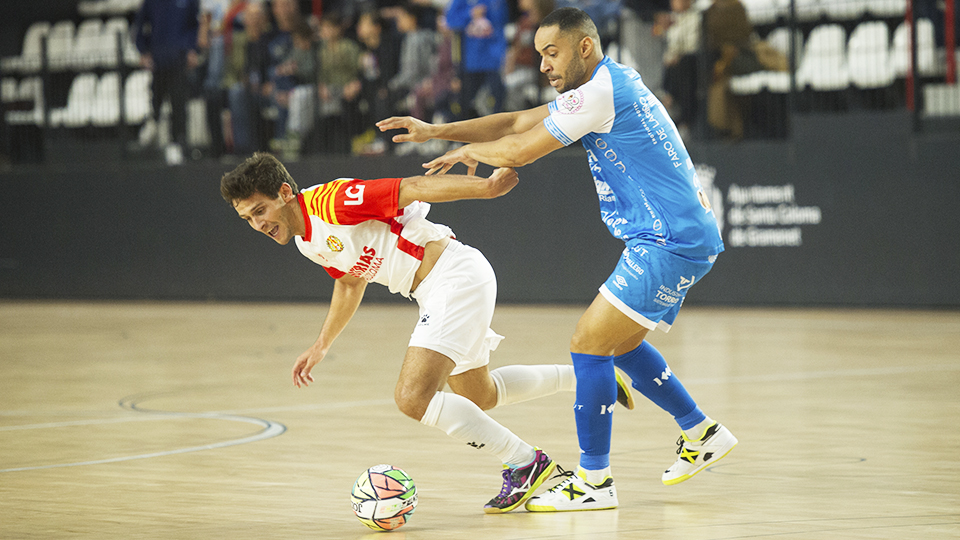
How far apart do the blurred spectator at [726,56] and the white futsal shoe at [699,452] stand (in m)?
9.58

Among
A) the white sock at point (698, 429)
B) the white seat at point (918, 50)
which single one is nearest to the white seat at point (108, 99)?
the white seat at point (918, 50)

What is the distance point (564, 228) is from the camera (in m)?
15.6

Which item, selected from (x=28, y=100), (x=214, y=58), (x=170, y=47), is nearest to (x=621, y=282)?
(x=214, y=58)

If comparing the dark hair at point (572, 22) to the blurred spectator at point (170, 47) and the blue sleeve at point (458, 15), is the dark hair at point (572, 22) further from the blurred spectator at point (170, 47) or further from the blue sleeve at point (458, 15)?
the blurred spectator at point (170, 47)

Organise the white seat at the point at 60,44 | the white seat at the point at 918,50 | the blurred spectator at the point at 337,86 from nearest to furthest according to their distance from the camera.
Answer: the white seat at the point at 918,50, the blurred spectator at the point at 337,86, the white seat at the point at 60,44

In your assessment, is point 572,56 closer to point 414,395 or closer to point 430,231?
point 430,231

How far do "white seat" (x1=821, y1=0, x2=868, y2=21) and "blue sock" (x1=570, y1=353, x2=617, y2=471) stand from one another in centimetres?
1014

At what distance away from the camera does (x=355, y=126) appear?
16.3 meters

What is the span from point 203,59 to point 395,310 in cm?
Answer: 457

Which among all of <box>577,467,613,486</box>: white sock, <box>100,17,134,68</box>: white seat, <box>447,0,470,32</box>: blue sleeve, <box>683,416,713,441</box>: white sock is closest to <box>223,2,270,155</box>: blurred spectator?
<box>100,17,134,68</box>: white seat

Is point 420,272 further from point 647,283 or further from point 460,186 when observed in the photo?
point 647,283

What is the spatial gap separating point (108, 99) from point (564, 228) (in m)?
7.26

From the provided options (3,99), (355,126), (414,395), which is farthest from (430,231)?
(3,99)

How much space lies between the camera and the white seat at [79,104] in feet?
59.3
